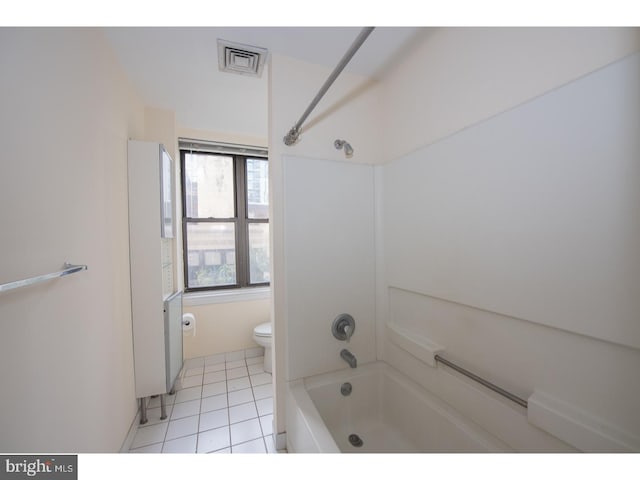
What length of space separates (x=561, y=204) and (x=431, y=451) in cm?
127

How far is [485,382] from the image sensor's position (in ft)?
3.18

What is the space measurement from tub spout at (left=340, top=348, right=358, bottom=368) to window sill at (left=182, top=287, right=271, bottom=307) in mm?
1226

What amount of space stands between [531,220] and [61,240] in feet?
5.80

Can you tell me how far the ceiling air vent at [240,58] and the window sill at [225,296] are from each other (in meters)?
1.94

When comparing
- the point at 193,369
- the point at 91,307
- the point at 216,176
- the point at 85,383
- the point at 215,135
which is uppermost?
the point at 215,135

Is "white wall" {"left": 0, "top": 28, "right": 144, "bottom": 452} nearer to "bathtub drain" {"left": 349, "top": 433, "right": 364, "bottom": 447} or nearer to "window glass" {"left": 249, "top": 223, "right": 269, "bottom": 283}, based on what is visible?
"bathtub drain" {"left": 349, "top": 433, "right": 364, "bottom": 447}

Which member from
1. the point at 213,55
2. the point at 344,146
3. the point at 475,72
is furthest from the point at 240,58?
the point at 475,72

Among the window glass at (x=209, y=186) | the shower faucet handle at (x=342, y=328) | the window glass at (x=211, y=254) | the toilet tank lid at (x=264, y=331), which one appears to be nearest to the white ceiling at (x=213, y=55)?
the window glass at (x=209, y=186)

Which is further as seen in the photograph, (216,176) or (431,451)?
(216,176)

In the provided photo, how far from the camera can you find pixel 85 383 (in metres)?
1.03

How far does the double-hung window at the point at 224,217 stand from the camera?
2.55 meters

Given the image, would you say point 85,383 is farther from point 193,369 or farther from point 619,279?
point 619,279

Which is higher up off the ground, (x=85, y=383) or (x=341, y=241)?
(x=341, y=241)
